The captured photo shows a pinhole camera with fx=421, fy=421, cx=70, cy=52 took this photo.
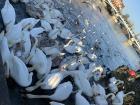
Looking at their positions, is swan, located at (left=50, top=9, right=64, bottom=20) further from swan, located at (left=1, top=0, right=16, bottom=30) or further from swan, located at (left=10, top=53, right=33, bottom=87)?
swan, located at (left=10, top=53, right=33, bottom=87)

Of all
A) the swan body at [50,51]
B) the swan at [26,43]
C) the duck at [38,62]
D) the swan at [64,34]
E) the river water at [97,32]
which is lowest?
the river water at [97,32]

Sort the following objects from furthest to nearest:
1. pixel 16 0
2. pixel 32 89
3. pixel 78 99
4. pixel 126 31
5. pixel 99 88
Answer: pixel 126 31, pixel 16 0, pixel 99 88, pixel 78 99, pixel 32 89

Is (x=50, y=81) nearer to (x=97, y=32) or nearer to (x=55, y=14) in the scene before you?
(x=55, y=14)

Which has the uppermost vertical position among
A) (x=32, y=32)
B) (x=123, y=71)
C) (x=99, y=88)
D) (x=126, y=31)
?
(x=32, y=32)

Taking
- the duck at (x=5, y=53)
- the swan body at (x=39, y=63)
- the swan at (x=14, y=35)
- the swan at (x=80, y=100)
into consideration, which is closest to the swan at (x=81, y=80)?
the swan at (x=80, y=100)

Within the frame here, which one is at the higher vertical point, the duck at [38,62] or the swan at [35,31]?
the duck at [38,62]

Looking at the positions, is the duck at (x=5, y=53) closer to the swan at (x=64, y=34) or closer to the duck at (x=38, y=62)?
the duck at (x=38, y=62)

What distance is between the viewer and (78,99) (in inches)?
79.7

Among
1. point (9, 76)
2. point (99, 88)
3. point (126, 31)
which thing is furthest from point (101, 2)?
point (9, 76)

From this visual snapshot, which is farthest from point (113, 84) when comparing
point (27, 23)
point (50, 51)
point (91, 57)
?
point (27, 23)

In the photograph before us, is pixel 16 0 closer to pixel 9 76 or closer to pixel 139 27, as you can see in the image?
pixel 9 76

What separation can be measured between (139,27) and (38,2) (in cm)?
235

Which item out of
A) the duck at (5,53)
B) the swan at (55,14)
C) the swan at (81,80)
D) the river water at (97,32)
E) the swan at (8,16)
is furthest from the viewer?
the river water at (97,32)

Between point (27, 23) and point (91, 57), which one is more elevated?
point (27, 23)
